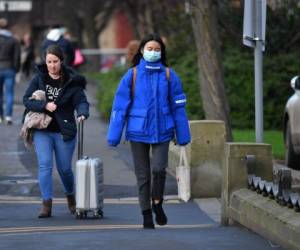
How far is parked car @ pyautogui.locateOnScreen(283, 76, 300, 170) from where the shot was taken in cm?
1409

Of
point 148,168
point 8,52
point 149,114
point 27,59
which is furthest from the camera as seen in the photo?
point 27,59

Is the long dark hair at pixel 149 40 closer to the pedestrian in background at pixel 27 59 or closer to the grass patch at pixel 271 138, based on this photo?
the grass patch at pixel 271 138

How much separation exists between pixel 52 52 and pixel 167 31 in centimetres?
1837

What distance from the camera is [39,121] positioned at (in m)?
11.1

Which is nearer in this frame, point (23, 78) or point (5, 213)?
point (5, 213)

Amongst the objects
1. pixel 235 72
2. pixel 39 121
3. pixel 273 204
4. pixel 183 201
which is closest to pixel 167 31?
pixel 235 72

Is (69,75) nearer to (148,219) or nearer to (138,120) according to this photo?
(138,120)

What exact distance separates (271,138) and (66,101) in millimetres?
8512

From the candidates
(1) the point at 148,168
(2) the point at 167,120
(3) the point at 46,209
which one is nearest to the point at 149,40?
(2) the point at 167,120

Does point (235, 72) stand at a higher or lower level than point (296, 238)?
higher

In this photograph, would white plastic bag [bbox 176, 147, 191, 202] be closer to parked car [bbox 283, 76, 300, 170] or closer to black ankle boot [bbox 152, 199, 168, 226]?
black ankle boot [bbox 152, 199, 168, 226]

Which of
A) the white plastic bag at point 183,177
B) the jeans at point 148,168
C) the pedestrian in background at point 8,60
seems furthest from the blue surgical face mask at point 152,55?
the pedestrian in background at point 8,60

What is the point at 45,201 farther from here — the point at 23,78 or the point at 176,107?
the point at 23,78

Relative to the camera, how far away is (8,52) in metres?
21.1
